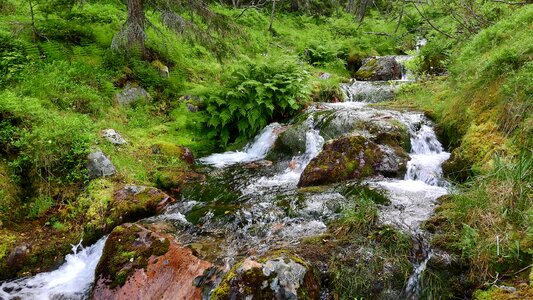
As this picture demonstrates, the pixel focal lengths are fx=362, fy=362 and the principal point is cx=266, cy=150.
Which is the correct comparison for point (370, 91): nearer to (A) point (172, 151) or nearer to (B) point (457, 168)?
(B) point (457, 168)

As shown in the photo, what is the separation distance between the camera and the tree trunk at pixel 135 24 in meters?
8.75

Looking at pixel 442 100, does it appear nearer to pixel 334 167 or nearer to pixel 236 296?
pixel 334 167

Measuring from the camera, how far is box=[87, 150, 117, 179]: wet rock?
5910mm

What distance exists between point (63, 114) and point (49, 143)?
153cm

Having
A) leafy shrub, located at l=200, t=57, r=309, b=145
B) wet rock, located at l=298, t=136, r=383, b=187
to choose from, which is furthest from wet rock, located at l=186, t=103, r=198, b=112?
wet rock, located at l=298, t=136, r=383, b=187

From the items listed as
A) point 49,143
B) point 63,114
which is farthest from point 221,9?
point 49,143

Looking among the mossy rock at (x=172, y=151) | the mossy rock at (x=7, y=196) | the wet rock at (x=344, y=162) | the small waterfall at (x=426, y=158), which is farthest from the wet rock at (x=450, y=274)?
the mossy rock at (x=7, y=196)

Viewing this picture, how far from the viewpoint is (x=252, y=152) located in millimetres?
8438

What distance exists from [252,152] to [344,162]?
2.90 meters

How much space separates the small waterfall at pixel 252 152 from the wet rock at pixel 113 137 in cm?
168

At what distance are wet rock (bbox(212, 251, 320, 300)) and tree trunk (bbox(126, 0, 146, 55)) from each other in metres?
7.32

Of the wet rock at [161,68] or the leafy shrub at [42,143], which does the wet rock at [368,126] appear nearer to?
the wet rock at [161,68]

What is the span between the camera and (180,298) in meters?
3.73

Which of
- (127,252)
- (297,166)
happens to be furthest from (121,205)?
(297,166)
